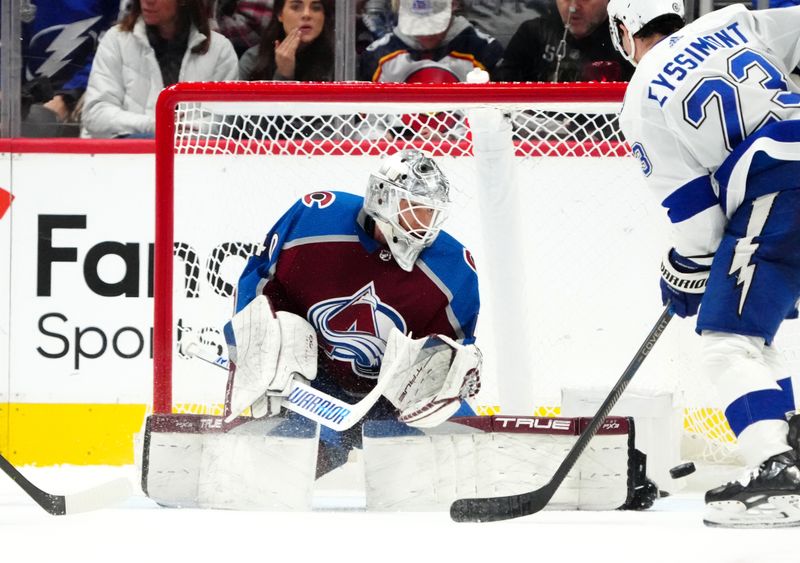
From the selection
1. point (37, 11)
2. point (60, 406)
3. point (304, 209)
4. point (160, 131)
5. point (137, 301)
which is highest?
point (37, 11)

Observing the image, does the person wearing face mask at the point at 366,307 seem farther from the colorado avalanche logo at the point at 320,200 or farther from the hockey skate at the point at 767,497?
the hockey skate at the point at 767,497

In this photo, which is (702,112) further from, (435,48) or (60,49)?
(60,49)

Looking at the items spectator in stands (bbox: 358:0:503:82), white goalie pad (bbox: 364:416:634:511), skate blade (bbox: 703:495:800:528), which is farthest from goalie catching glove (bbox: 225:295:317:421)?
spectator in stands (bbox: 358:0:503:82)

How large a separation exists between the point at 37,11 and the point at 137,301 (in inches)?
39.5

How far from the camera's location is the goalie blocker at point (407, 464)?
266 centimetres

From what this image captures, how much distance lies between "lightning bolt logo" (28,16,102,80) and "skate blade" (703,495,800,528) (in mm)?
2733

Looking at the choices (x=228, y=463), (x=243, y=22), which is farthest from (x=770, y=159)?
(x=243, y=22)

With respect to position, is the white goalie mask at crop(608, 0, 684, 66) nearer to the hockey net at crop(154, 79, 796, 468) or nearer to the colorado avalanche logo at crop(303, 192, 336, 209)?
the hockey net at crop(154, 79, 796, 468)

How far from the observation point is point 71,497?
2461 millimetres

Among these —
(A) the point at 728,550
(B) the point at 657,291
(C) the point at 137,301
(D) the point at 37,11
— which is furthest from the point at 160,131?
(A) the point at 728,550

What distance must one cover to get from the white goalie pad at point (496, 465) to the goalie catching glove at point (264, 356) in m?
0.24

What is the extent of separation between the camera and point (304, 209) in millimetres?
2951

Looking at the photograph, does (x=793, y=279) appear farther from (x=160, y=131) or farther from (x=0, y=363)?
(x=0, y=363)

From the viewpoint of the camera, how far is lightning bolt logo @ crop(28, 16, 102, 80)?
4000 mm
